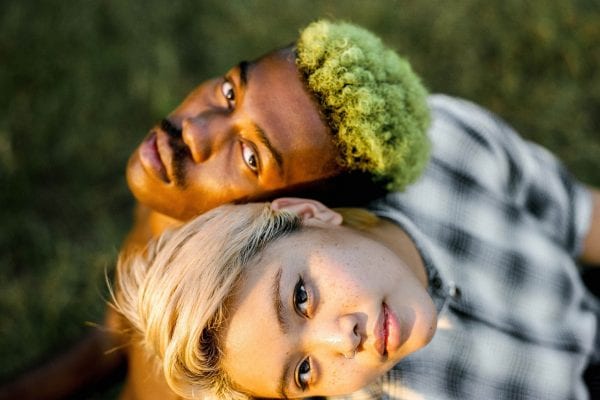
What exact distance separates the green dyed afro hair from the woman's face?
1.21ft

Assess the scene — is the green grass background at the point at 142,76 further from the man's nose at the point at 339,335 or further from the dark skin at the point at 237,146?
the man's nose at the point at 339,335

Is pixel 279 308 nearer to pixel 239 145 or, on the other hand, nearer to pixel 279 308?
pixel 279 308

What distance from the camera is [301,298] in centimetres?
194

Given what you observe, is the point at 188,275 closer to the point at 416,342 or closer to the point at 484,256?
the point at 416,342

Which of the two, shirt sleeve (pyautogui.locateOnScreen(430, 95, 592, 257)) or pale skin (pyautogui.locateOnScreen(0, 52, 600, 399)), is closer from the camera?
pale skin (pyautogui.locateOnScreen(0, 52, 600, 399))

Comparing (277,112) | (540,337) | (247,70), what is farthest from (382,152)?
(540,337)

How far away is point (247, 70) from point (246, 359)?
96 centimetres

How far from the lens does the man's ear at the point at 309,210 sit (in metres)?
2.15

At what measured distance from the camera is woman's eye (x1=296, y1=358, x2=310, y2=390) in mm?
1977

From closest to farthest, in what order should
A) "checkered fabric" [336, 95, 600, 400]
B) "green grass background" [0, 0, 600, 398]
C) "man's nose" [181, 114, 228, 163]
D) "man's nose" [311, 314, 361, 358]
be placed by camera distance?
"man's nose" [311, 314, 361, 358], "man's nose" [181, 114, 228, 163], "checkered fabric" [336, 95, 600, 400], "green grass background" [0, 0, 600, 398]

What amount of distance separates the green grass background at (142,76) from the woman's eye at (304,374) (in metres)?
1.83

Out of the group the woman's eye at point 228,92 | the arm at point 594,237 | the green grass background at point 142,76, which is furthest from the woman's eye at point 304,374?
the green grass background at point 142,76

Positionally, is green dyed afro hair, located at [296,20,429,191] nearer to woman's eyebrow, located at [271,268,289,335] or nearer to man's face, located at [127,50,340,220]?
man's face, located at [127,50,340,220]

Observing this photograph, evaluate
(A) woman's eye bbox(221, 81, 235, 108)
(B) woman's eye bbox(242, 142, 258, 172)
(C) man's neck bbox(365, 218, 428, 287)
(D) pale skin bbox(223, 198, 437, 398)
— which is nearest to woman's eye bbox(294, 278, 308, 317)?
(D) pale skin bbox(223, 198, 437, 398)
